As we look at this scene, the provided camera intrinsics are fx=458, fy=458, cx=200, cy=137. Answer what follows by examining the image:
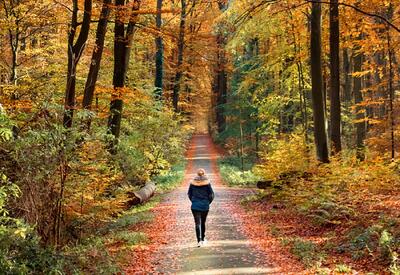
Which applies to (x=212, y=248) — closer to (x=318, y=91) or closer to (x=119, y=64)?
(x=318, y=91)

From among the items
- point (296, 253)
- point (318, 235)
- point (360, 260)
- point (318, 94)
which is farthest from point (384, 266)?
point (318, 94)

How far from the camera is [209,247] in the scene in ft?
34.2

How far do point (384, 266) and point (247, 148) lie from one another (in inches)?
1270

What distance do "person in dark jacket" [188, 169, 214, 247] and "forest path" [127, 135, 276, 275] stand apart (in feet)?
1.38

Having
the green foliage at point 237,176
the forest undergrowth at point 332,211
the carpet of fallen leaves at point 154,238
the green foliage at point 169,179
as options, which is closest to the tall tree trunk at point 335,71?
the forest undergrowth at point 332,211

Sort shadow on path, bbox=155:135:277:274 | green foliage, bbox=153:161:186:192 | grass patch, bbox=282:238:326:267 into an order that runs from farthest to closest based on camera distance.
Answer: green foliage, bbox=153:161:186:192 → shadow on path, bbox=155:135:277:274 → grass patch, bbox=282:238:326:267

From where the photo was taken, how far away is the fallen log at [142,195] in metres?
18.2

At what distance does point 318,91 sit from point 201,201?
22.4 ft

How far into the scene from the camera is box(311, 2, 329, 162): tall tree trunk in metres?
15.4

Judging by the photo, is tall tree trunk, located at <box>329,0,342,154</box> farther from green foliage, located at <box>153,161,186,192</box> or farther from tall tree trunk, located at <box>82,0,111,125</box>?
green foliage, located at <box>153,161,186,192</box>

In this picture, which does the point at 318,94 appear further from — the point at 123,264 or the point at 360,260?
the point at 123,264

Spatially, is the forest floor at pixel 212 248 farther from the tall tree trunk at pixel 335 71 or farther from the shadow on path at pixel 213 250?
the tall tree trunk at pixel 335 71

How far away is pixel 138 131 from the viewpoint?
2272cm

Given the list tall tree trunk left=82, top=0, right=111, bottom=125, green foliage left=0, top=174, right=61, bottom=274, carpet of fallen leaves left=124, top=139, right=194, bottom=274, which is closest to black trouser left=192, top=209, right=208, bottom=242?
carpet of fallen leaves left=124, top=139, right=194, bottom=274
